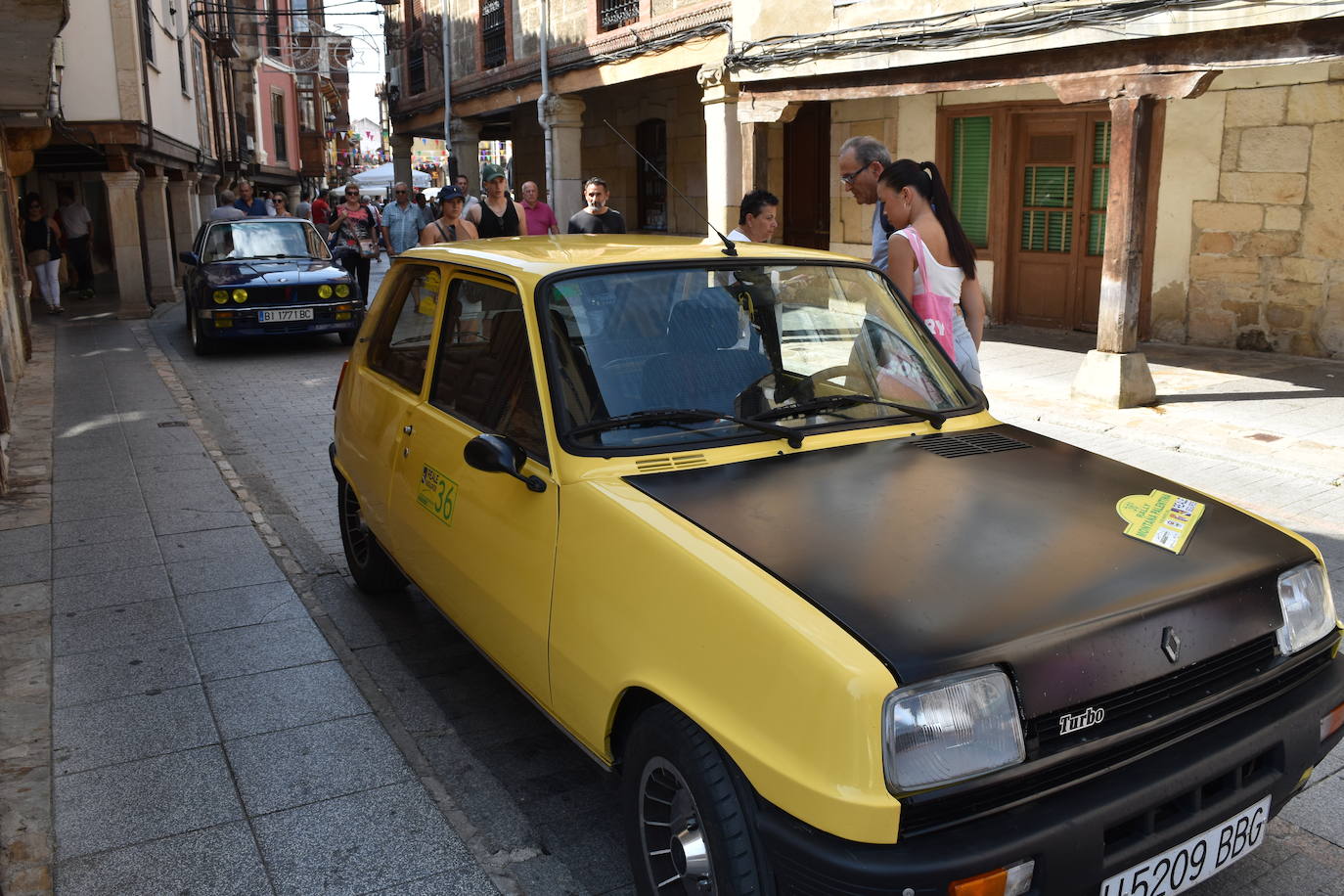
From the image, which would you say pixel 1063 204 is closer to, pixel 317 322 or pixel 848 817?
pixel 317 322

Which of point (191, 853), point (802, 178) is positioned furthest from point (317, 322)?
point (191, 853)

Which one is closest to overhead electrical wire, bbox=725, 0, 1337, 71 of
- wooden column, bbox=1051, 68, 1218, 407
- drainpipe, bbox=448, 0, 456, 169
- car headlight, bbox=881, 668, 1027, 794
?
wooden column, bbox=1051, 68, 1218, 407

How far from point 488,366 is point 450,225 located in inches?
276

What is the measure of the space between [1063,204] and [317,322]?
858cm

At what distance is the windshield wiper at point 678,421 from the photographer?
9.87 feet

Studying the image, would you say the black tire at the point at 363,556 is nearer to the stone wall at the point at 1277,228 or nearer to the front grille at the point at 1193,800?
the front grille at the point at 1193,800

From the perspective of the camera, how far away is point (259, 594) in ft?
16.6

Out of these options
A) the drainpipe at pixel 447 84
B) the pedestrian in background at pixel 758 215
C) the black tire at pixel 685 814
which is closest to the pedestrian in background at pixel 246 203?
the drainpipe at pixel 447 84

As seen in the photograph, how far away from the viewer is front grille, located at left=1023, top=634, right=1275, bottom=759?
2.18 meters

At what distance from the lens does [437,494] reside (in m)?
3.69

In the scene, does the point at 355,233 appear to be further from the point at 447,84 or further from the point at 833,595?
the point at 833,595

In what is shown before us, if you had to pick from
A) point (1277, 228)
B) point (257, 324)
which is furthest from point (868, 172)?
point (257, 324)

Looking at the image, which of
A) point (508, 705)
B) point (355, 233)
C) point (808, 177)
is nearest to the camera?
point (508, 705)

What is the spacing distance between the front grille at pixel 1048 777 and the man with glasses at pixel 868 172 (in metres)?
3.24
